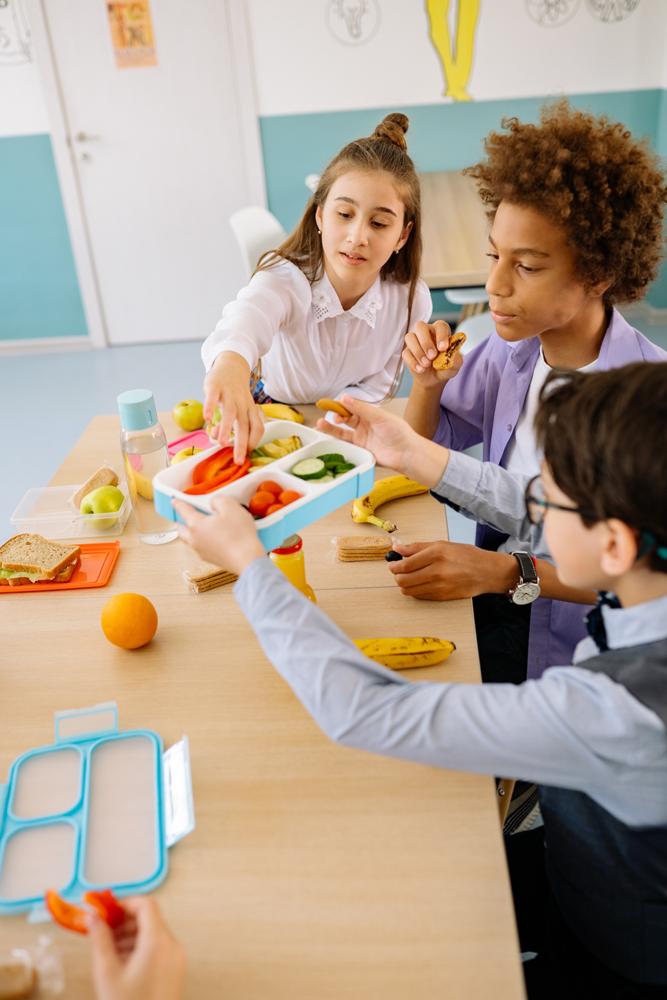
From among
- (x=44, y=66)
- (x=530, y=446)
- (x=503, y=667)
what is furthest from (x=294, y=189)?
(x=503, y=667)

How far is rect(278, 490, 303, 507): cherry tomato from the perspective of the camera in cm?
95

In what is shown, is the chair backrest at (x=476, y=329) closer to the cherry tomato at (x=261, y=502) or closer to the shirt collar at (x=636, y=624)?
the cherry tomato at (x=261, y=502)

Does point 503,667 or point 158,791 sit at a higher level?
point 158,791

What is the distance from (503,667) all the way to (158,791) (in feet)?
2.56

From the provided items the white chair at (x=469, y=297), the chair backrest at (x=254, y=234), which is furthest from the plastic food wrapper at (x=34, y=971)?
the white chair at (x=469, y=297)

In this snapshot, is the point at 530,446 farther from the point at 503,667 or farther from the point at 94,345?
the point at 94,345

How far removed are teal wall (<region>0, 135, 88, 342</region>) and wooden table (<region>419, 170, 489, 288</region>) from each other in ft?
7.10

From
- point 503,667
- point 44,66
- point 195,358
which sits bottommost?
point 195,358

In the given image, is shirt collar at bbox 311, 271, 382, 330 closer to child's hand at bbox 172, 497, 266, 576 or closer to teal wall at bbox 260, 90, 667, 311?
child's hand at bbox 172, 497, 266, 576

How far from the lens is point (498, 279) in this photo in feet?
4.14

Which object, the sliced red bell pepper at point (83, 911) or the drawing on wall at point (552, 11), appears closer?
the sliced red bell pepper at point (83, 911)

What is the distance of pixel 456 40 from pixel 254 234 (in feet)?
6.16

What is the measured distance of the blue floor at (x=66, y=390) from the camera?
3.20 metres

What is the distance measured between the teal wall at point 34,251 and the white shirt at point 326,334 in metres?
2.98
